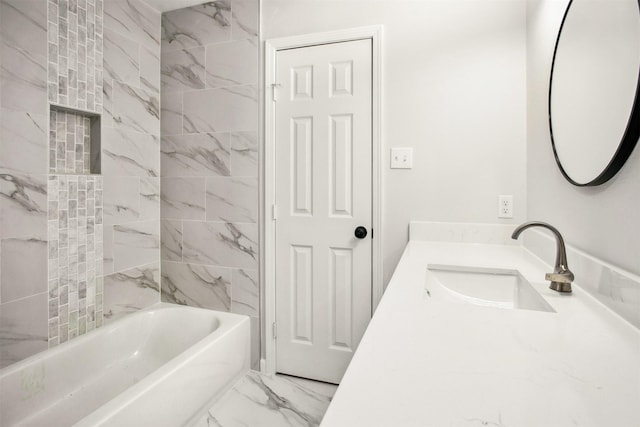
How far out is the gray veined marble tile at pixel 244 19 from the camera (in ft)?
7.18

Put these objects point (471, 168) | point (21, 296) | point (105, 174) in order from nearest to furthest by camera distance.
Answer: point (21, 296) → point (471, 168) → point (105, 174)

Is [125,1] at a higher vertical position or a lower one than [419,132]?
higher

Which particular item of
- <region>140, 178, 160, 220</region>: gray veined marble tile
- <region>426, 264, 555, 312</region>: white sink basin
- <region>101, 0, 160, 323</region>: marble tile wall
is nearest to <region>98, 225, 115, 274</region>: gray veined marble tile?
<region>101, 0, 160, 323</region>: marble tile wall

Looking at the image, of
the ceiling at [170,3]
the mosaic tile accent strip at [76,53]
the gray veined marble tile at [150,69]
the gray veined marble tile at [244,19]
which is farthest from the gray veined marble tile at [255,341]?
the ceiling at [170,3]

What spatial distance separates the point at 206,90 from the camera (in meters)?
2.32

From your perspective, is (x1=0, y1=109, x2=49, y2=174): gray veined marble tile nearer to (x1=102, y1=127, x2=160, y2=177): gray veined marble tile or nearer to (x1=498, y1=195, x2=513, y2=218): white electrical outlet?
(x1=102, y1=127, x2=160, y2=177): gray veined marble tile

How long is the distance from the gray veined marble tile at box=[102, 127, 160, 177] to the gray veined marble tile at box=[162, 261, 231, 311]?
68 centimetres

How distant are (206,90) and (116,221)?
40.0 inches

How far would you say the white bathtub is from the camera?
4.53ft

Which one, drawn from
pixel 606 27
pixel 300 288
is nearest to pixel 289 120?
pixel 300 288

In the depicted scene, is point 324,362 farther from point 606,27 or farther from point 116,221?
point 606,27

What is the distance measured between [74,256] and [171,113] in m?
1.11

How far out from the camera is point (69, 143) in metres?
1.90

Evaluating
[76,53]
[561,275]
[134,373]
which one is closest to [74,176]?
[76,53]
